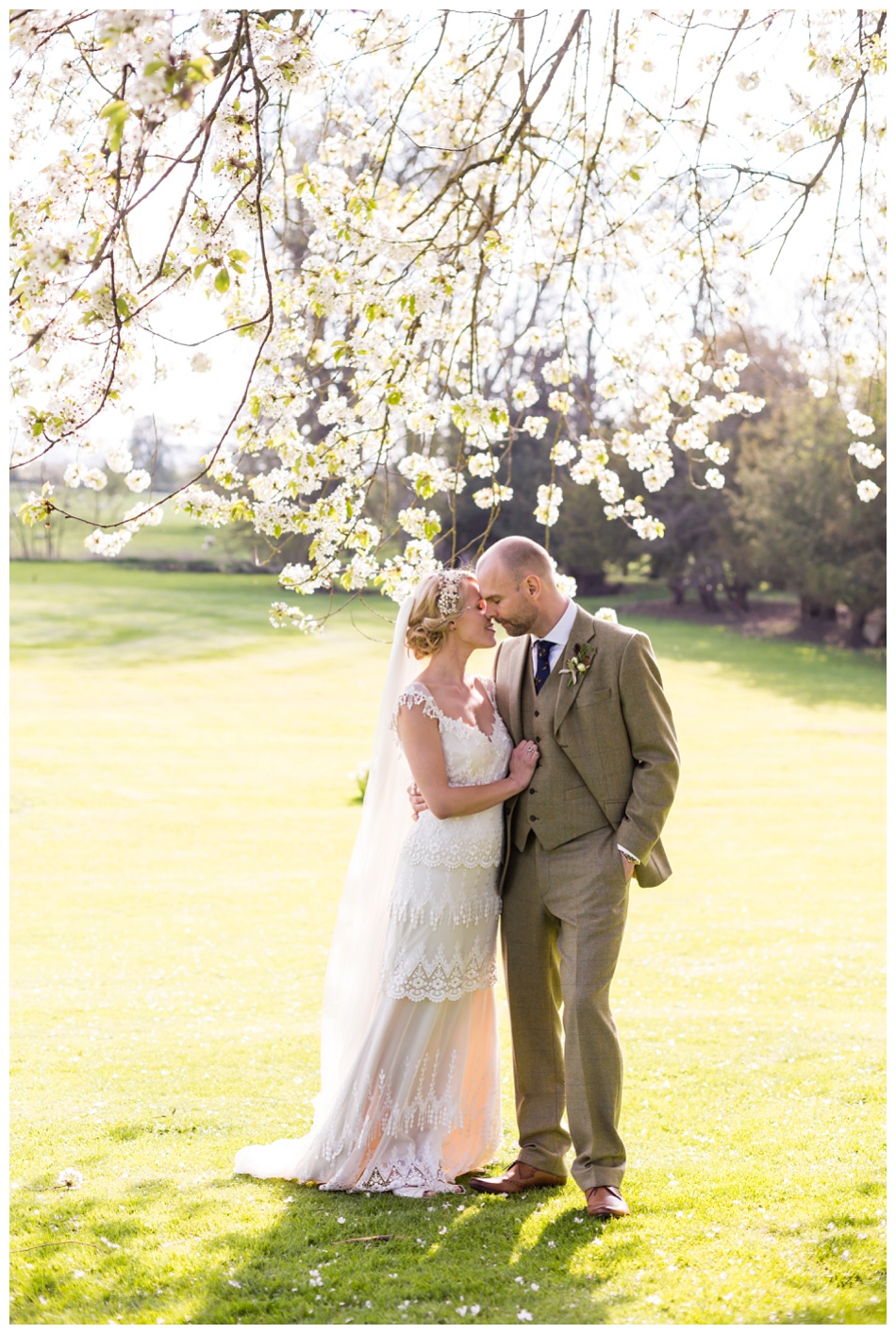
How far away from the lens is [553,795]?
407 centimetres

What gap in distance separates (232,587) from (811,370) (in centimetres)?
3714

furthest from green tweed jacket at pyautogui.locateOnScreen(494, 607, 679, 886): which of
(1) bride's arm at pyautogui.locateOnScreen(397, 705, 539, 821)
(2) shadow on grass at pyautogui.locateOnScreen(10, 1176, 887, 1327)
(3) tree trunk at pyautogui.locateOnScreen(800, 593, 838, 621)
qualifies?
(3) tree trunk at pyautogui.locateOnScreen(800, 593, 838, 621)

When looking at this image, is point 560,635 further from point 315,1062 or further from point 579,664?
point 315,1062

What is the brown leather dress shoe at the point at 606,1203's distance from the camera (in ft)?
12.7

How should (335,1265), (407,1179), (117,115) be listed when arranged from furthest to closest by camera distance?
→ (407,1179), (335,1265), (117,115)

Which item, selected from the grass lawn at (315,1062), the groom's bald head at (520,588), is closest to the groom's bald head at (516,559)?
the groom's bald head at (520,588)

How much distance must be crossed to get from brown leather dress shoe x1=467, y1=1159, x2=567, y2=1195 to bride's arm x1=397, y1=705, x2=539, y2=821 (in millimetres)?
1263

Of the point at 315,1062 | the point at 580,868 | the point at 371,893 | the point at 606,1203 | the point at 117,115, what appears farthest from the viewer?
the point at 315,1062

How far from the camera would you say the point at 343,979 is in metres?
4.45

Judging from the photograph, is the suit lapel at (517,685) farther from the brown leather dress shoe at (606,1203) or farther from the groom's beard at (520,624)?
the brown leather dress shoe at (606,1203)

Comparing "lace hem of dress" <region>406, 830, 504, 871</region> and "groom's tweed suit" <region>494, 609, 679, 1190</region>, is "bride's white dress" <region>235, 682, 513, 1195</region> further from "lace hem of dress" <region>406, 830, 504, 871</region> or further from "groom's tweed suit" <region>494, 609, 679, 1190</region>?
"groom's tweed suit" <region>494, 609, 679, 1190</region>

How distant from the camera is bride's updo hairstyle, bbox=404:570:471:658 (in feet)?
13.8

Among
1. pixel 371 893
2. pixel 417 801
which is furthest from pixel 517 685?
pixel 371 893

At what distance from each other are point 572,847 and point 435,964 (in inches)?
25.1
